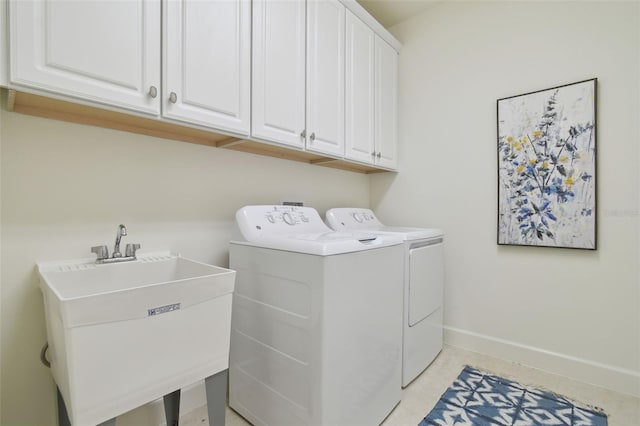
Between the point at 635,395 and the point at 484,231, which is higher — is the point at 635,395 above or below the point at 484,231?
below

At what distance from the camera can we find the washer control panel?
1.52 metres

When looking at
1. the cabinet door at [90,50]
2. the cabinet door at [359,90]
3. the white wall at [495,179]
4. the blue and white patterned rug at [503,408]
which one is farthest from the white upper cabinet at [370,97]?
the blue and white patterned rug at [503,408]

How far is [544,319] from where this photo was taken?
1954 mm

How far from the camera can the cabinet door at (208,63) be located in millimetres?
1152

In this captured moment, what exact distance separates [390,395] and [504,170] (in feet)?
5.51

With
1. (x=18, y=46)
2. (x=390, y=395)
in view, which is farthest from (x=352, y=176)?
(x=18, y=46)

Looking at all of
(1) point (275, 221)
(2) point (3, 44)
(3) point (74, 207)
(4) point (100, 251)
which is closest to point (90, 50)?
(2) point (3, 44)

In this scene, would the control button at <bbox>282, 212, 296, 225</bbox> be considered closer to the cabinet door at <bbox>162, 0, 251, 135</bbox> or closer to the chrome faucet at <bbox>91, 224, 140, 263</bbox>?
the cabinet door at <bbox>162, 0, 251, 135</bbox>

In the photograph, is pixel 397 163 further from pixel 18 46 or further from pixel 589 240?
pixel 18 46

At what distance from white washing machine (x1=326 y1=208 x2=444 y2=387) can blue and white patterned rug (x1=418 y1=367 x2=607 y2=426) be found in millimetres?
242

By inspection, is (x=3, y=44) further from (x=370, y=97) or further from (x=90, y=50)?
(x=370, y=97)

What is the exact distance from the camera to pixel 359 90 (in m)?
2.11

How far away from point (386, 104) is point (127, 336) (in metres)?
2.31

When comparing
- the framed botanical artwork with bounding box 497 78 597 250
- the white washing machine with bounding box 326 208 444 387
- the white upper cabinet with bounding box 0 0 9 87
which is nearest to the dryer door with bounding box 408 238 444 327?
the white washing machine with bounding box 326 208 444 387
